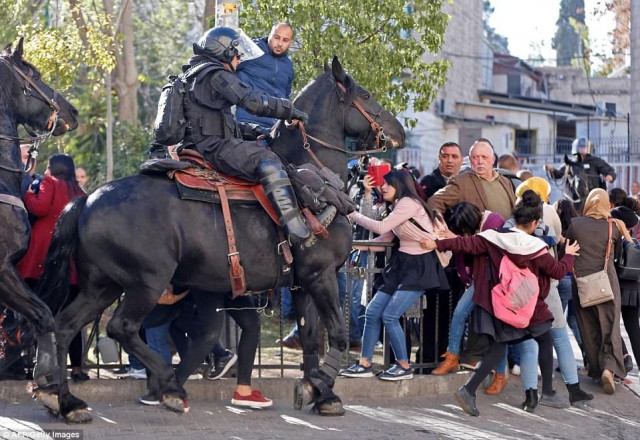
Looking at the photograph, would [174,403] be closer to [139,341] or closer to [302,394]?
[139,341]

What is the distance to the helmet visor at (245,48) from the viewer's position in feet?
29.1

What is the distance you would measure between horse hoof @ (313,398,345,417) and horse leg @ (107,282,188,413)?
1105 mm

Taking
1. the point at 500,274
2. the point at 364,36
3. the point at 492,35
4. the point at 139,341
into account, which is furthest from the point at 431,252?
the point at 492,35

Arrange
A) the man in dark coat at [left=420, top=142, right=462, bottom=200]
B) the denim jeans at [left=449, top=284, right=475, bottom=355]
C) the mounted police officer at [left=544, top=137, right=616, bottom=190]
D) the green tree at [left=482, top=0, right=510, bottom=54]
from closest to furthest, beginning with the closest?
1. the denim jeans at [left=449, top=284, right=475, bottom=355]
2. the man in dark coat at [left=420, top=142, right=462, bottom=200]
3. the mounted police officer at [left=544, top=137, right=616, bottom=190]
4. the green tree at [left=482, top=0, right=510, bottom=54]

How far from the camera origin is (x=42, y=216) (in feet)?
31.0

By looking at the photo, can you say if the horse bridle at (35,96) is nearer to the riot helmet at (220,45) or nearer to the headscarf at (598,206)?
the riot helmet at (220,45)

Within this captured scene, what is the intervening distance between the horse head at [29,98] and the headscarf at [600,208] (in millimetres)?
4862

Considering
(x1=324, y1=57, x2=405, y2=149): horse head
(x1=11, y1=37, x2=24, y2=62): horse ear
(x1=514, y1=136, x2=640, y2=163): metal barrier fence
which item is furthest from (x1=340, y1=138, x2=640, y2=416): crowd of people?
(x1=514, y1=136, x2=640, y2=163): metal barrier fence

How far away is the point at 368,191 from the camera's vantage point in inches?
453

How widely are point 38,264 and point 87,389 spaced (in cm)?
109

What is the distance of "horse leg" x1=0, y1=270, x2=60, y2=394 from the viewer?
26.7 ft

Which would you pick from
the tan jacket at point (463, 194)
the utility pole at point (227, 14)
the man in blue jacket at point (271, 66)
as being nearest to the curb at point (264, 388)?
the tan jacket at point (463, 194)

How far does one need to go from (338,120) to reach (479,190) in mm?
1787

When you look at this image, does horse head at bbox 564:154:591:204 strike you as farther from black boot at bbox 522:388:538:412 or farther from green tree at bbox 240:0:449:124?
black boot at bbox 522:388:538:412
